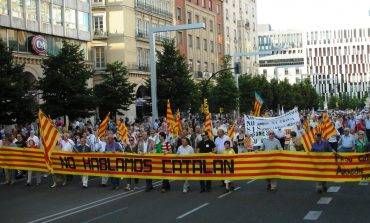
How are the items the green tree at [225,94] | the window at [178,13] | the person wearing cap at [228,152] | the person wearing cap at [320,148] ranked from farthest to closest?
the window at [178,13]
the green tree at [225,94]
the person wearing cap at [228,152]
the person wearing cap at [320,148]

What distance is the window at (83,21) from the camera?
54069 millimetres

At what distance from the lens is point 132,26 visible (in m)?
62.7

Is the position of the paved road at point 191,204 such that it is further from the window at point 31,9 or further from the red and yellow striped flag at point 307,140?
the window at point 31,9

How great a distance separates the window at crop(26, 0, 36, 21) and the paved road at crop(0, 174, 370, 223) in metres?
29.3

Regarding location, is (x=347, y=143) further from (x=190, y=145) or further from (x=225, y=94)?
(x=225, y=94)

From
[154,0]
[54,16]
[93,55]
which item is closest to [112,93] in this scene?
[54,16]

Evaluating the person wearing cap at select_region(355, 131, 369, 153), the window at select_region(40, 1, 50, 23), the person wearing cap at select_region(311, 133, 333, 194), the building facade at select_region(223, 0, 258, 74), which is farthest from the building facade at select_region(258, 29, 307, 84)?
the person wearing cap at select_region(311, 133, 333, 194)

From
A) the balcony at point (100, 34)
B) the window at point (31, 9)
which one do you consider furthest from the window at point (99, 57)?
the window at point (31, 9)

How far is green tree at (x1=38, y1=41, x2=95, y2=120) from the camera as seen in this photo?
4006cm

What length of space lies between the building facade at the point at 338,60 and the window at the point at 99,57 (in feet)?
410

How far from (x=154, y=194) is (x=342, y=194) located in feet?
17.1

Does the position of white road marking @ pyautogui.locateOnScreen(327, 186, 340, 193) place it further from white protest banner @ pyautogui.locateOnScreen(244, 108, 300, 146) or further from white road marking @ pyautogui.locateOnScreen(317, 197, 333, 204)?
white protest banner @ pyautogui.locateOnScreen(244, 108, 300, 146)

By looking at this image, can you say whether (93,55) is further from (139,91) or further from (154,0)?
(154,0)

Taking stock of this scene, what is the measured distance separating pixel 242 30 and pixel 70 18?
182 feet
